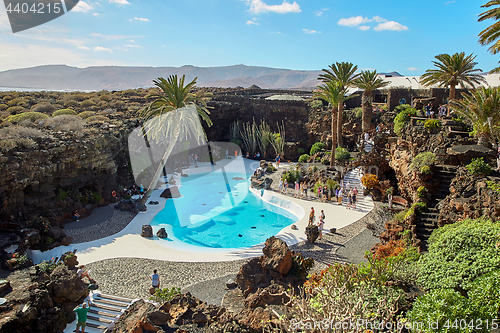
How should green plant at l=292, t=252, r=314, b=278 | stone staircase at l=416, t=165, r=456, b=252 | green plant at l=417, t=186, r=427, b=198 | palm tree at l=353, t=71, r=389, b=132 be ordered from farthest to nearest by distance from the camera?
palm tree at l=353, t=71, r=389, b=132, green plant at l=417, t=186, r=427, b=198, stone staircase at l=416, t=165, r=456, b=252, green plant at l=292, t=252, r=314, b=278

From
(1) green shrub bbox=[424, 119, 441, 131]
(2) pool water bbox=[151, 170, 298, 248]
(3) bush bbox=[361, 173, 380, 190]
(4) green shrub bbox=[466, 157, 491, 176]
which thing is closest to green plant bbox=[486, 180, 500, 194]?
(4) green shrub bbox=[466, 157, 491, 176]

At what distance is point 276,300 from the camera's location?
8.58 meters

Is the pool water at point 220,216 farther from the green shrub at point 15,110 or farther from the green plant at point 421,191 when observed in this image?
the green shrub at point 15,110

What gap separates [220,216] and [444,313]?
15.3 meters

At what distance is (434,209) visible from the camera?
1302 centimetres

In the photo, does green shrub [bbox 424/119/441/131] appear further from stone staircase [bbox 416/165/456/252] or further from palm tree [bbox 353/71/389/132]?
palm tree [bbox 353/71/389/132]

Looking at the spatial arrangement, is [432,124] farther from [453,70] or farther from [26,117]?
[26,117]

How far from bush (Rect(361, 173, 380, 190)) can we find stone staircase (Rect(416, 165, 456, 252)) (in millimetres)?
6148

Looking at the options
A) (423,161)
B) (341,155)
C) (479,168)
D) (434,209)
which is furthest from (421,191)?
(341,155)

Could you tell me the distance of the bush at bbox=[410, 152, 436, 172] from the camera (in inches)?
554

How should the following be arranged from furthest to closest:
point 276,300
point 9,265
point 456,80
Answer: point 456,80 < point 9,265 < point 276,300

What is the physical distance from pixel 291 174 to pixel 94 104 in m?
24.9

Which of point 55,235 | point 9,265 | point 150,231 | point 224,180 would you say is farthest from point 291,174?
point 9,265

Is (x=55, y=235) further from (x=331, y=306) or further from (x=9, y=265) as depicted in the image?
(x=331, y=306)
